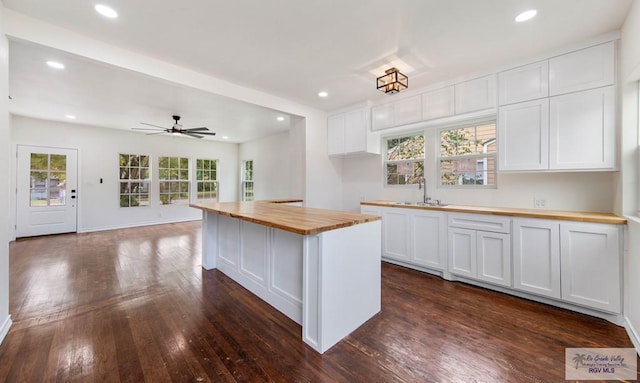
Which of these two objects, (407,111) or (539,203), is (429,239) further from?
(407,111)

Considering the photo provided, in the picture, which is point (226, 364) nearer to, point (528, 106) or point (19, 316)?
point (19, 316)

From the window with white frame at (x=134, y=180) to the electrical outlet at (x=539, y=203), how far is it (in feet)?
27.2

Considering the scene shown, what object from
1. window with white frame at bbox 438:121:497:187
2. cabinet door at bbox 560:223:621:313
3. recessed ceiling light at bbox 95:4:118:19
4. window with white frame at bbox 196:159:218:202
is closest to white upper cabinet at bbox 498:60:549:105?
window with white frame at bbox 438:121:497:187

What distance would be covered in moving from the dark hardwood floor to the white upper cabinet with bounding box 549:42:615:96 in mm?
2173

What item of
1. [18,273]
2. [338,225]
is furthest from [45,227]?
[338,225]

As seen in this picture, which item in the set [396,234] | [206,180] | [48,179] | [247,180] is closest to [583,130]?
[396,234]

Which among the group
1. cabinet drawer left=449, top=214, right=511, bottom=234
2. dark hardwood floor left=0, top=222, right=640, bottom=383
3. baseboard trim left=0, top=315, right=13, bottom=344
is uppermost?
cabinet drawer left=449, top=214, right=511, bottom=234

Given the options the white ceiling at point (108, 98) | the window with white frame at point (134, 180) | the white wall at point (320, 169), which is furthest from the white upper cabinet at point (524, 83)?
the window with white frame at point (134, 180)

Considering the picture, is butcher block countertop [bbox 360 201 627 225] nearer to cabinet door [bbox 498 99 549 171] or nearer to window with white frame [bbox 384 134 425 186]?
cabinet door [bbox 498 99 549 171]

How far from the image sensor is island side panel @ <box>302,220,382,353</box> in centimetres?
183

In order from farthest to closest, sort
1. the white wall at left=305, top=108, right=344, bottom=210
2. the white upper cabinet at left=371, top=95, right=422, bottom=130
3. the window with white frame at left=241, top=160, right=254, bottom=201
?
the window with white frame at left=241, top=160, right=254, bottom=201, the white wall at left=305, top=108, right=344, bottom=210, the white upper cabinet at left=371, top=95, right=422, bottom=130

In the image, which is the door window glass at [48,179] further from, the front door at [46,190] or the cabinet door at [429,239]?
the cabinet door at [429,239]

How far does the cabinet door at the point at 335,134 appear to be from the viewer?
14.9 ft

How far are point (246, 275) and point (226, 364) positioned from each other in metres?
1.24
